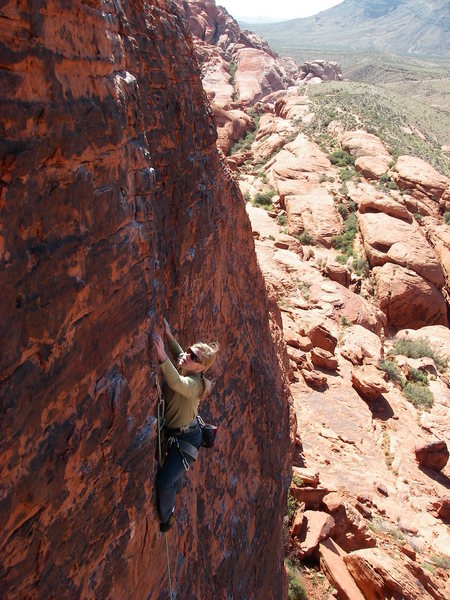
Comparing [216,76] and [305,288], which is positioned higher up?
[216,76]

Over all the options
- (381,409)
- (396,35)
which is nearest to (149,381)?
(381,409)

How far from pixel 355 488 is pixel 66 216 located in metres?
11.1

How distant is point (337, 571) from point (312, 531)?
2.65 ft

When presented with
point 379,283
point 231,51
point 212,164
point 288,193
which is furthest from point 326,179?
point 231,51

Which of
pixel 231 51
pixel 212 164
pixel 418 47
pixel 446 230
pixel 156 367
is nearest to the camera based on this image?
pixel 156 367

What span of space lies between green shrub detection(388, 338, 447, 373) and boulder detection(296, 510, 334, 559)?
34.7 ft

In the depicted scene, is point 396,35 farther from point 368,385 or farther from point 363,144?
point 368,385

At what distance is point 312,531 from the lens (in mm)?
9812

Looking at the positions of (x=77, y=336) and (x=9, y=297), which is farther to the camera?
(x=77, y=336)

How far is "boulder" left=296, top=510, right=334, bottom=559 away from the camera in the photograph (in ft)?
31.5

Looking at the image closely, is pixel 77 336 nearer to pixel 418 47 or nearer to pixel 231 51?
pixel 231 51

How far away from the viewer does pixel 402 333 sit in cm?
2117

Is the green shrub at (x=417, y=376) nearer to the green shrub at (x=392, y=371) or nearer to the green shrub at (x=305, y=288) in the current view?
the green shrub at (x=392, y=371)

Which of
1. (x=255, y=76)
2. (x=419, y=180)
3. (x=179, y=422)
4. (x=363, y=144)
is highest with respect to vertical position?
(x=179, y=422)
